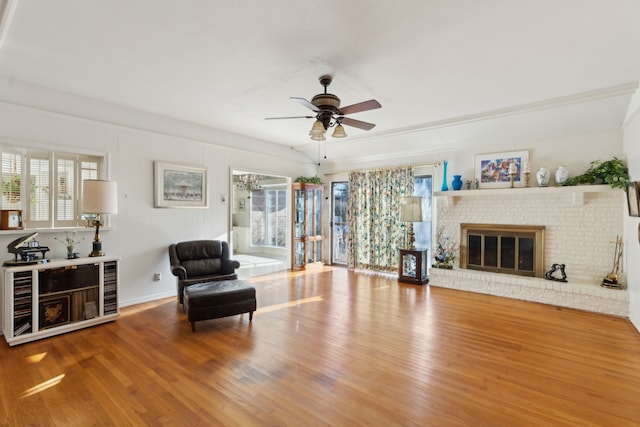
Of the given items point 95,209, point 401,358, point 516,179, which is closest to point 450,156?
point 516,179

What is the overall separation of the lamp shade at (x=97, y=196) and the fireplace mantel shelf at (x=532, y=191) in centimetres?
511

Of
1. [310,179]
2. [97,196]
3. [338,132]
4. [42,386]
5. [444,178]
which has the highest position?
[338,132]

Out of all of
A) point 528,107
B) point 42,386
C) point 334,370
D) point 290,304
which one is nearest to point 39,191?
point 42,386

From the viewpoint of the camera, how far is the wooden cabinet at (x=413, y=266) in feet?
19.0

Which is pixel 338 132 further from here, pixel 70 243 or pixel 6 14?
pixel 70 243

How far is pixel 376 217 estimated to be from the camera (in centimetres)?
670

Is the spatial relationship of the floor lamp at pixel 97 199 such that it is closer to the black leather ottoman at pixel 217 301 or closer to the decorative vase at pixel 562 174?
the black leather ottoman at pixel 217 301

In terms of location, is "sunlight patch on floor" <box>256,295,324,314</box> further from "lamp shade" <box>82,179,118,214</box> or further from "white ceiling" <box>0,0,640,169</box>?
"white ceiling" <box>0,0,640,169</box>

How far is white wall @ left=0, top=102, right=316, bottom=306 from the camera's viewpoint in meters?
3.68

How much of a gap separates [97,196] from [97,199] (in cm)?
4

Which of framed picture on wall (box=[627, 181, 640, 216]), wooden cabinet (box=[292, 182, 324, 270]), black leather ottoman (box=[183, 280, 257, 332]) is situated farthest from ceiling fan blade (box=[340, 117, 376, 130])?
wooden cabinet (box=[292, 182, 324, 270])

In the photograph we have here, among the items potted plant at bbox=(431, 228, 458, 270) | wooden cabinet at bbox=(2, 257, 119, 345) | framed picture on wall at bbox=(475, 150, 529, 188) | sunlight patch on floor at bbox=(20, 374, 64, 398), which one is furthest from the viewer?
potted plant at bbox=(431, 228, 458, 270)

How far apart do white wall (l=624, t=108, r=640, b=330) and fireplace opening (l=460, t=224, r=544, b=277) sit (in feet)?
3.31

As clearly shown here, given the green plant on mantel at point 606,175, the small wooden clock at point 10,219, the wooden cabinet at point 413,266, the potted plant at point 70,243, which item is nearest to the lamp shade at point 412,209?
the wooden cabinet at point 413,266
